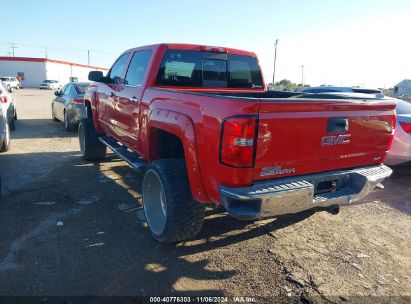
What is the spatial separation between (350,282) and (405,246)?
116 cm

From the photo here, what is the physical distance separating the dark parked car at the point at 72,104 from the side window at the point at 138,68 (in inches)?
191

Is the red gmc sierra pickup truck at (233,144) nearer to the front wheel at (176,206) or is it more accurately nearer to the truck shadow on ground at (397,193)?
the front wheel at (176,206)

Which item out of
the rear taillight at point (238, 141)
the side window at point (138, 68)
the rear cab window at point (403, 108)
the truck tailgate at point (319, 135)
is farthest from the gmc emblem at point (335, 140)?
the rear cab window at point (403, 108)

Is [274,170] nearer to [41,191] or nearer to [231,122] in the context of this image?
[231,122]

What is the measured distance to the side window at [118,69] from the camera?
5.41 metres

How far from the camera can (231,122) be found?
2.59 metres

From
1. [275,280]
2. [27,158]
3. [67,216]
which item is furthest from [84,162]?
[275,280]

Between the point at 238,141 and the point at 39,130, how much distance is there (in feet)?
32.4

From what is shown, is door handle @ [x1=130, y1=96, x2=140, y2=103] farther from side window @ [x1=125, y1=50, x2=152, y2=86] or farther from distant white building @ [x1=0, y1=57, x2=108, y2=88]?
distant white building @ [x1=0, y1=57, x2=108, y2=88]

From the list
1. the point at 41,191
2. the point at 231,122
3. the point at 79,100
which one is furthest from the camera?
the point at 79,100

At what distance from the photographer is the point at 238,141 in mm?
2605

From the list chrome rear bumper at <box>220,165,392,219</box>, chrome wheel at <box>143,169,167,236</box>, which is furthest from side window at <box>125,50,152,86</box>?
chrome rear bumper at <box>220,165,392,219</box>

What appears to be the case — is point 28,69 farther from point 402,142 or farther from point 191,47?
point 402,142

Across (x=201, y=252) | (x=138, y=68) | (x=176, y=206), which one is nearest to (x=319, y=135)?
(x=176, y=206)
